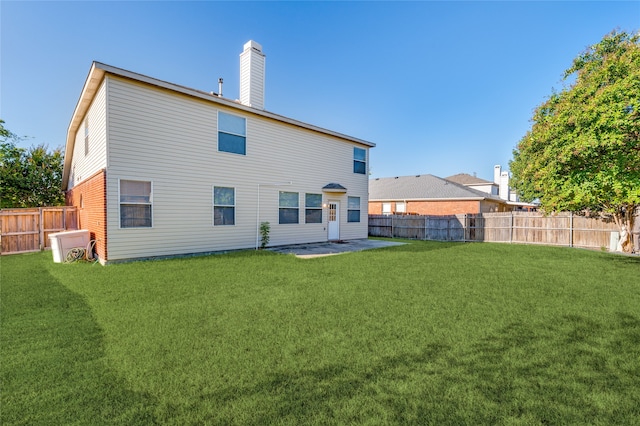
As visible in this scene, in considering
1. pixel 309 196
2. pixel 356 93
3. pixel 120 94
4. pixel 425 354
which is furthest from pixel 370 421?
pixel 356 93

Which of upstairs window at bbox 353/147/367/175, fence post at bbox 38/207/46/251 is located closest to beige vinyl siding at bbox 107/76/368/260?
upstairs window at bbox 353/147/367/175

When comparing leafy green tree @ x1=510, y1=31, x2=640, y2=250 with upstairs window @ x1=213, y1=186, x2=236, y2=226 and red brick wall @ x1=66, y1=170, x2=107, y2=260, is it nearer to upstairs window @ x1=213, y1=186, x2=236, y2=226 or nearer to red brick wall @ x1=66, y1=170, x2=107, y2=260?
upstairs window @ x1=213, y1=186, x2=236, y2=226

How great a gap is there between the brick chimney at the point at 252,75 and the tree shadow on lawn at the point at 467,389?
33.5 feet

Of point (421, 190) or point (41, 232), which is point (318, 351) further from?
point (421, 190)

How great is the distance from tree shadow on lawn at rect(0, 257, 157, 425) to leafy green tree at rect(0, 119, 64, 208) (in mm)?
17457

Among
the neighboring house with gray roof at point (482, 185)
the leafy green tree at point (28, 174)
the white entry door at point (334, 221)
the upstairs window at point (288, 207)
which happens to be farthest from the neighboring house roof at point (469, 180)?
the leafy green tree at point (28, 174)

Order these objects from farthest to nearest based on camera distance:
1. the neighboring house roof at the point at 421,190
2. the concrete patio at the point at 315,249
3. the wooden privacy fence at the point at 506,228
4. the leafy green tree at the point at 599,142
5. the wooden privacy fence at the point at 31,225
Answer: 1. the neighboring house roof at the point at 421,190
2. the wooden privacy fence at the point at 506,228
3. the wooden privacy fence at the point at 31,225
4. the concrete patio at the point at 315,249
5. the leafy green tree at the point at 599,142

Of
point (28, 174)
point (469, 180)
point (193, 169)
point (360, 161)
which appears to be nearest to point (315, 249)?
point (193, 169)

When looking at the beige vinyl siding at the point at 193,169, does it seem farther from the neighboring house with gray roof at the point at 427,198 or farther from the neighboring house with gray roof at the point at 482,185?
the neighboring house with gray roof at the point at 482,185

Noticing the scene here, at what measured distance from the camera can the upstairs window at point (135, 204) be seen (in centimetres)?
812

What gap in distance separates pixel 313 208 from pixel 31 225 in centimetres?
1095

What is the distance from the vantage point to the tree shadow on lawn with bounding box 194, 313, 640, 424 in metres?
2.18

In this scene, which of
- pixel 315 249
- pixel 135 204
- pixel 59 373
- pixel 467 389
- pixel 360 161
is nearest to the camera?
pixel 467 389

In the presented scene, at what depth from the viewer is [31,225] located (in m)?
10.8
